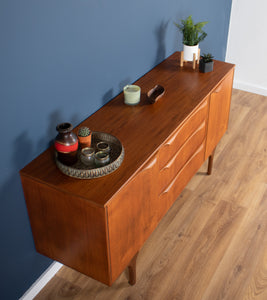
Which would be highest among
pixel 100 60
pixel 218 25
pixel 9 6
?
pixel 9 6

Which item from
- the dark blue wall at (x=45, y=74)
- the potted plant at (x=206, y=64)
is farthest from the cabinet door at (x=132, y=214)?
the potted plant at (x=206, y=64)

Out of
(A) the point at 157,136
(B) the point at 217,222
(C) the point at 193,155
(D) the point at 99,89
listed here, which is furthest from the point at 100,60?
(B) the point at 217,222

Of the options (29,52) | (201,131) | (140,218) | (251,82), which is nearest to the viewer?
(29,52)

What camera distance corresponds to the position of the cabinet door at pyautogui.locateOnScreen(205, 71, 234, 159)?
2.59m

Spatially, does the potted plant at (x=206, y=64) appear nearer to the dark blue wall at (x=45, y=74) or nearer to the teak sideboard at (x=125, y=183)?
the teak sideboard at (x=125, y=183)

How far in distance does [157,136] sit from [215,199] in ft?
3.33

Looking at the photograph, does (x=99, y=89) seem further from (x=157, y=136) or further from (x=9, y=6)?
(x=9, y=6)

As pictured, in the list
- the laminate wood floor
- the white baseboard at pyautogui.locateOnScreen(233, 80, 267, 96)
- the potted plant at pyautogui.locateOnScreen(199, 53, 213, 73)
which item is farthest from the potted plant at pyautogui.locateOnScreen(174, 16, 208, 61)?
the white baseboard at pyautogui.locateOnScreen(233, 80, 267, 96)

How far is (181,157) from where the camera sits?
2.36m

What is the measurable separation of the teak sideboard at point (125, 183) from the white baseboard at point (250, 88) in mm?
1701

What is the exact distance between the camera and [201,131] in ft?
8.37

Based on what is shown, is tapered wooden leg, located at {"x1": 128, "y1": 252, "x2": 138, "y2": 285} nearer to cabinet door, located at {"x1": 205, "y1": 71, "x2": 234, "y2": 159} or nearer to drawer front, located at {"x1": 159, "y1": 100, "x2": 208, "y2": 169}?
drawer front, located at {"x1": 159, "y1": 100, "x2": 208, "y2": 169}

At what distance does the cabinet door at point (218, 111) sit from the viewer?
2592 millimetres

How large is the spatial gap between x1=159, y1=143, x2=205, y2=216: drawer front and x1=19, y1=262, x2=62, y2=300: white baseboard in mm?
715
